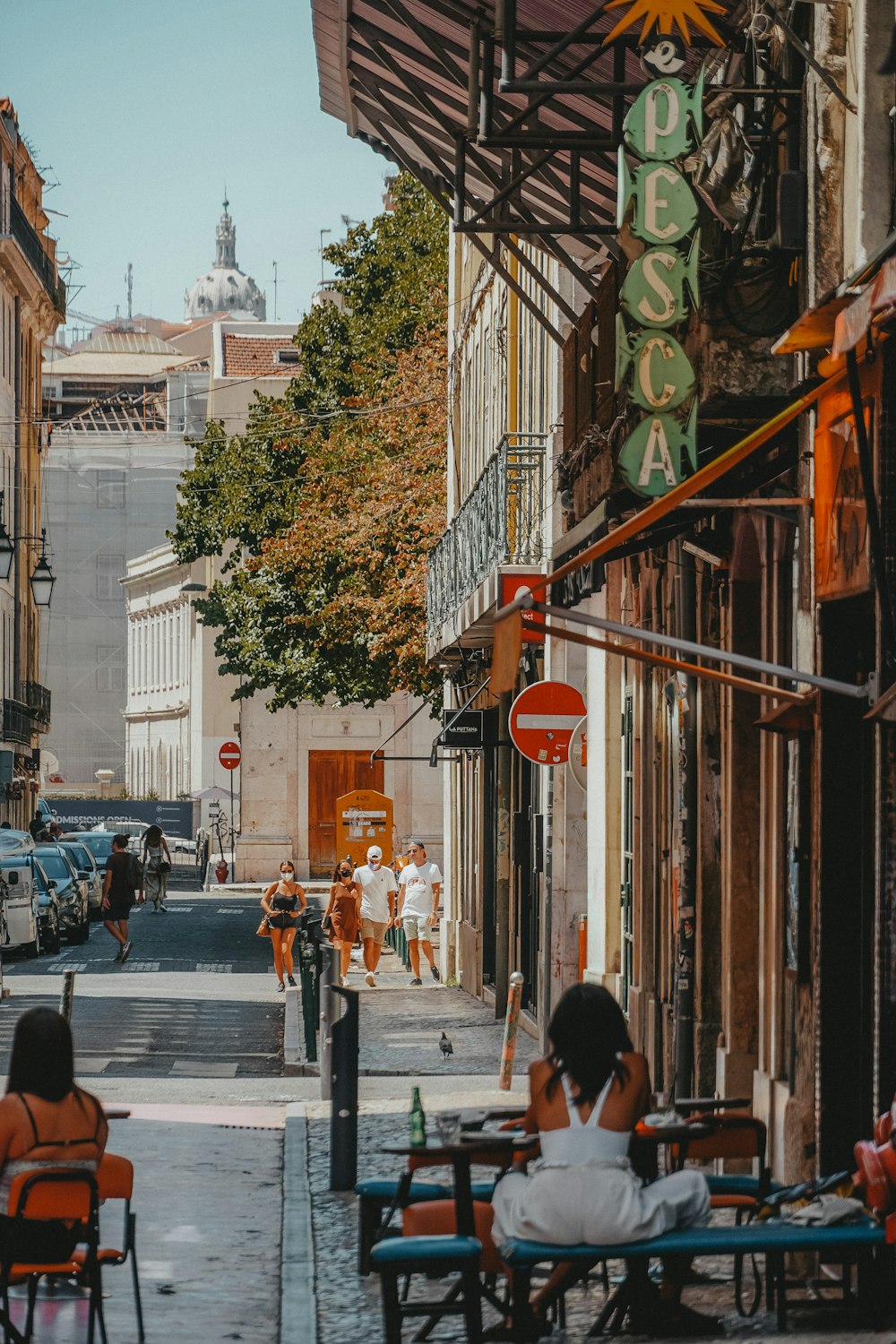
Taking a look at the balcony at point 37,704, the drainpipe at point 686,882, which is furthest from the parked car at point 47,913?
the balcony at point 37,704

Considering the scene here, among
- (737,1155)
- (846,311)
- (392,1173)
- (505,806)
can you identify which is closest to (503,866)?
(505,806)

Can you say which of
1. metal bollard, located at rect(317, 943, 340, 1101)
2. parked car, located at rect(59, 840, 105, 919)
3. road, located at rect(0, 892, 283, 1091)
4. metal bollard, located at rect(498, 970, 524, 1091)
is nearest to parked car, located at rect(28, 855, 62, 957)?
road, located at rect(0, 892, 283, 1091)

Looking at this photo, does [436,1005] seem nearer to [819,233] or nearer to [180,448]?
[819,233]

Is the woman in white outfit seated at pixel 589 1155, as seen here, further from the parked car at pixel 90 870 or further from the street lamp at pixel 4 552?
the parked car at pixel 90 870

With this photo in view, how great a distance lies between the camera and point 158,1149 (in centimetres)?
1383

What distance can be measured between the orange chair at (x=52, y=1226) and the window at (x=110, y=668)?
3533 inches

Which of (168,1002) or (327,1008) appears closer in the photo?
(327,1008)

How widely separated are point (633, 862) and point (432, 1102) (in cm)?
224

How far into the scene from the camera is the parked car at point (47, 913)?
33.8 metres

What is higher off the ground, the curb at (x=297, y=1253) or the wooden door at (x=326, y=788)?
the wooden door at (x=326, y=788)

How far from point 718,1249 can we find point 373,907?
773 inches

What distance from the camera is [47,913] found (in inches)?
1337

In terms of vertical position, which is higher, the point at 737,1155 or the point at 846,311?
the point at 846,311

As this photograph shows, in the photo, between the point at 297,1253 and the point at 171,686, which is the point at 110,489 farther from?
the point at 297,1253
